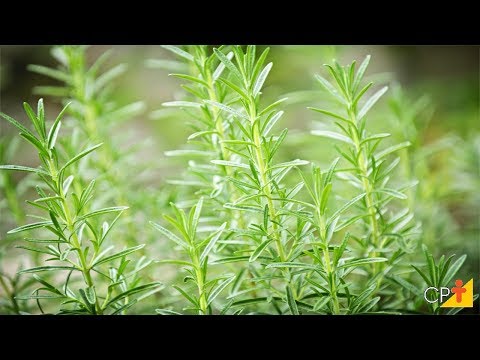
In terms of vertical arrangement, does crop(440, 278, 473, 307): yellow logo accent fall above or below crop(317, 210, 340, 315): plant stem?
below

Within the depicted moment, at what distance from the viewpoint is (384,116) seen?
3.27 feet

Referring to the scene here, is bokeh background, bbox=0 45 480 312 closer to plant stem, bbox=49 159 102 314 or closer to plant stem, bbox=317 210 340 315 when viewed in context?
plant stem, bbox=49 159 102 314

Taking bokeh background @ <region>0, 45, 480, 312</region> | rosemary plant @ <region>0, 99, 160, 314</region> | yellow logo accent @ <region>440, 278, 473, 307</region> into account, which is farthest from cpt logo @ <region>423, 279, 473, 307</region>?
rosemary plant @ <region>0, 99, 160, 314</region>

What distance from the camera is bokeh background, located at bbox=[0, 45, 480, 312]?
94 cm

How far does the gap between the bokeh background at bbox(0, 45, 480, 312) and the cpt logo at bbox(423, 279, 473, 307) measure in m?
0.14

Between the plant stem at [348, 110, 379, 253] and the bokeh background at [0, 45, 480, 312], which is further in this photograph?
the bokeh background at [0, 45, 480, 312]

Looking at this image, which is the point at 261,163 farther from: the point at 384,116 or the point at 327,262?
the point at 384,116
